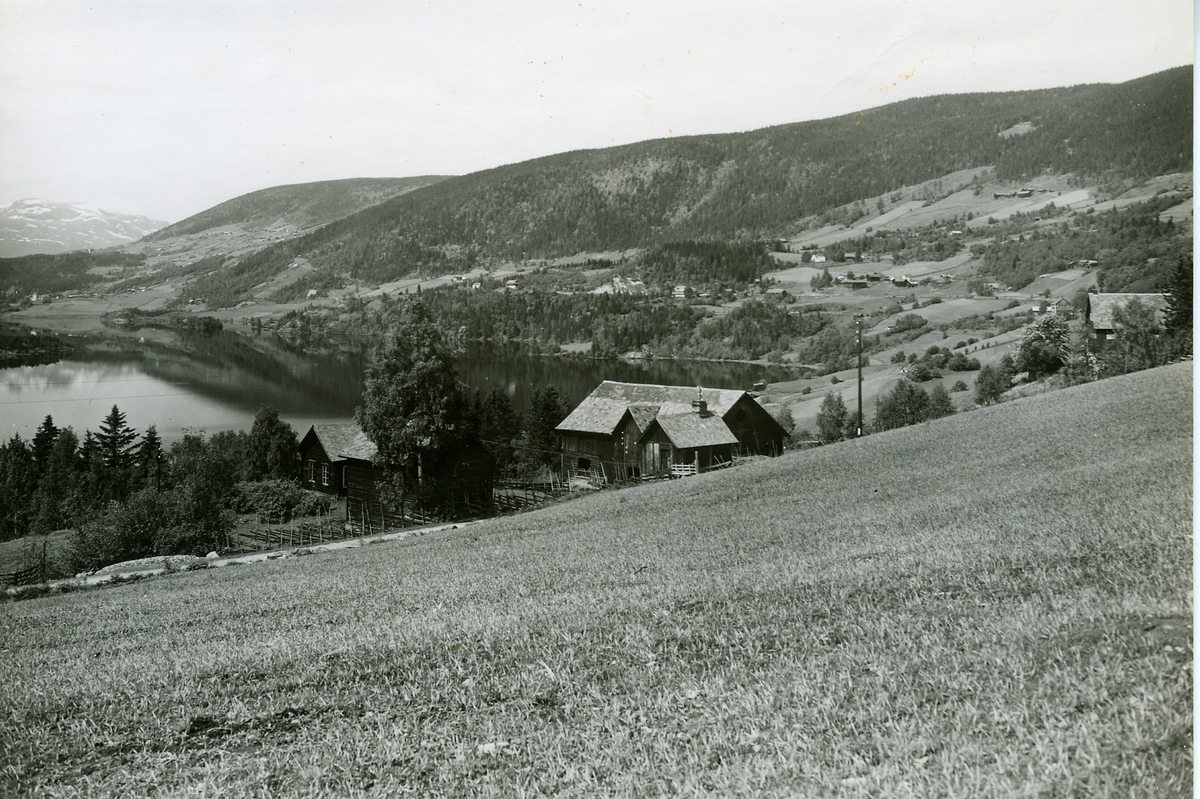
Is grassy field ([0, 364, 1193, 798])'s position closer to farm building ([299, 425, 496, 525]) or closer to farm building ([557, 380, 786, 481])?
farm building ([557, 380, 786, 481])

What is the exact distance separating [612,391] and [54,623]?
838 inches

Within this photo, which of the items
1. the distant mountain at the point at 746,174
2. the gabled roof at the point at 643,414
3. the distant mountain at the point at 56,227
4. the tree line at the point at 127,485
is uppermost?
the distant mountain at the point at 746,174

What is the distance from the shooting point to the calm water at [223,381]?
Result: 89.6 ft

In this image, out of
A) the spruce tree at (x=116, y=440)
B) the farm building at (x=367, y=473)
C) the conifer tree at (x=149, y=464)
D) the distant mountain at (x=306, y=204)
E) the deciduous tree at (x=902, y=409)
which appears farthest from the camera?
the distant mountain at (x=306, y=204)

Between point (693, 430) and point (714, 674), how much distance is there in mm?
22181

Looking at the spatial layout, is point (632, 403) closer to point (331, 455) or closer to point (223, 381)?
point (331, 455)

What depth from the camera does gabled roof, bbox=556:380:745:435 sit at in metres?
28.2

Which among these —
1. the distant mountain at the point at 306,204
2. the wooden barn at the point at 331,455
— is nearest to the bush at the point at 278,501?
the wooden barn at the point at 331,455

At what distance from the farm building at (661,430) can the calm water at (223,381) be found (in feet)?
5.47

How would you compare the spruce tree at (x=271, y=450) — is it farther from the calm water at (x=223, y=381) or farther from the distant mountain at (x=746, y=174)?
the distant mountain at (x=746, y=174)

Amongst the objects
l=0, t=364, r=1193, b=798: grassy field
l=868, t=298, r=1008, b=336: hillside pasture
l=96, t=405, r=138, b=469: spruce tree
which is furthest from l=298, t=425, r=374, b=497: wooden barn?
l=868, t=298, r=1008, b=336: hillside pasture

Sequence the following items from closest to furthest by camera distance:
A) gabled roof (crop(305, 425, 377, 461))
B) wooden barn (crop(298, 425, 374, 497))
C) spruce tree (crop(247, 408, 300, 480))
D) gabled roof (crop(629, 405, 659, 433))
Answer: gabled roof (crop(629, 405, 659, 433)) → gabled roof (crop(305, 425, 377, 461)) → wooden barn (crop(298, 425, 374, 497)) → spruce tree (crop(247, 408, 300, 480))

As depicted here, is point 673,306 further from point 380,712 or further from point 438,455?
point 380,712

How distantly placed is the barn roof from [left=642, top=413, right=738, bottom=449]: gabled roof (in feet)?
38.2
